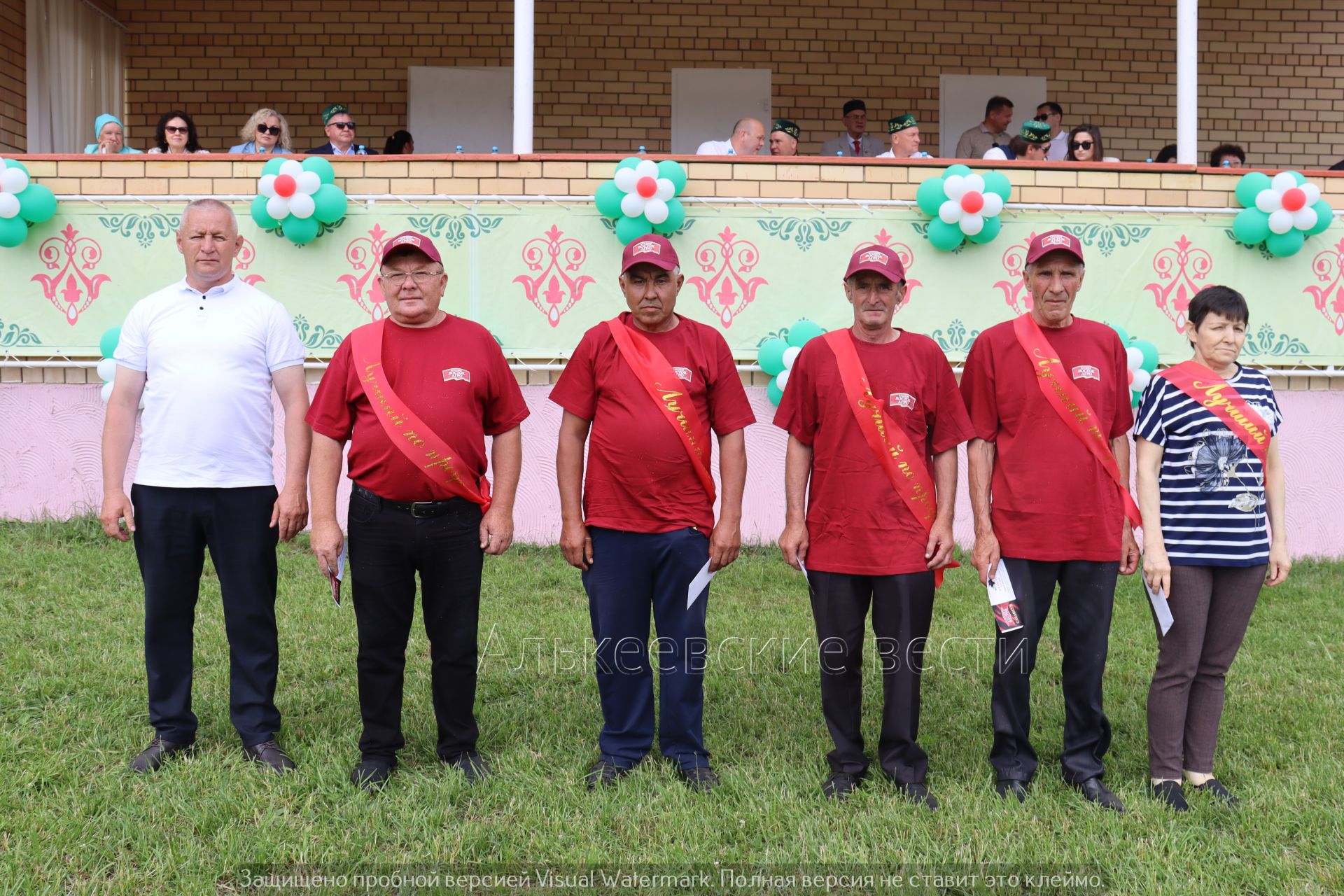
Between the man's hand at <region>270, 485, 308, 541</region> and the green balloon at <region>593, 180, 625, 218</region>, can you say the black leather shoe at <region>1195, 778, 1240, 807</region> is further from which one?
the green balloon at <region>593, 180, 625, 218</region>

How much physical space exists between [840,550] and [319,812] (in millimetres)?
1894

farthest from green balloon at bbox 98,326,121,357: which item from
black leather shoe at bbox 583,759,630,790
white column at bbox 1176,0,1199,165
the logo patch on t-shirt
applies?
white column at bbox 1176,0,1199,165

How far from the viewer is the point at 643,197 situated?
6.96m

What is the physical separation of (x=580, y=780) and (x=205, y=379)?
1.91 metres

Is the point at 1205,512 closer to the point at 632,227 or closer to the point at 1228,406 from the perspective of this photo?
the point at 1228,406

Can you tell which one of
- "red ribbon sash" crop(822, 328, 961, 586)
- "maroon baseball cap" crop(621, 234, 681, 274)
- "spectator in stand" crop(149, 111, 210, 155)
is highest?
"spectator in stand" crop(149, 111, 210, 155)

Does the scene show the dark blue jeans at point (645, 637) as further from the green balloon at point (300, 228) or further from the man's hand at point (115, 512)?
the green balloon at point (300, 228)

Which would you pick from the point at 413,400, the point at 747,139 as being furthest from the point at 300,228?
the point at 413,400

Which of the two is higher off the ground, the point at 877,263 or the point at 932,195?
the point at 932,195

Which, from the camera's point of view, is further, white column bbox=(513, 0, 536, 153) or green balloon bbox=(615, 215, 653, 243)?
white column bbox=(513, 0, 536, 153)

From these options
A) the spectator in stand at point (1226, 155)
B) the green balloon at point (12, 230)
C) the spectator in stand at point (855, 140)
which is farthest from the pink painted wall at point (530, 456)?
the spectator in stand at point (855, 140)

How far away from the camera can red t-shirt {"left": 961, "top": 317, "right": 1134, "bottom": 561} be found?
12.1ft

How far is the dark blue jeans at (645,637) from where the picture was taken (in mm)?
3836

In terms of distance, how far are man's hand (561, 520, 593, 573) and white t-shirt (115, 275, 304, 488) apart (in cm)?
111
